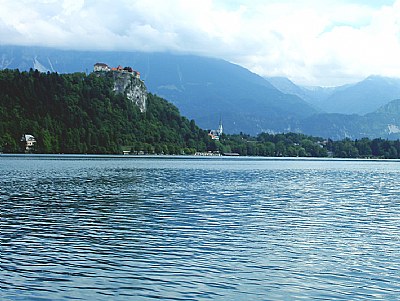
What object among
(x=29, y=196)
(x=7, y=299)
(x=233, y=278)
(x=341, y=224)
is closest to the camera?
(x=7, y=299)

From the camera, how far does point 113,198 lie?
6062 cm

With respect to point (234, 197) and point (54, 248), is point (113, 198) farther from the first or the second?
point (54, 248)

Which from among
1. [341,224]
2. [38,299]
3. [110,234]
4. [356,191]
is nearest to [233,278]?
[38,299]

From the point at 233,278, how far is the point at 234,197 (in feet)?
128

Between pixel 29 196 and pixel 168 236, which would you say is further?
pixel 29 196

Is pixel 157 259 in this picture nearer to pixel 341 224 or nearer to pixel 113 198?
pixel 341 224

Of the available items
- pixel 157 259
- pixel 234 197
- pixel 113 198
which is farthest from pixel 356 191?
pixel 157 259

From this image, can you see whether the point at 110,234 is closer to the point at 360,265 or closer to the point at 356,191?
the point at 360,265

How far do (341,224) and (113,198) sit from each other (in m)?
25.5

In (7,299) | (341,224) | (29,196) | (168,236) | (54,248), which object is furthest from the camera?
(29,196)

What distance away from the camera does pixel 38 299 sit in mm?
21844

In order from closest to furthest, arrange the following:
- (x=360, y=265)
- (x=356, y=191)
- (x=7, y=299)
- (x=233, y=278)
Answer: (x=7, y=299), (x=233, y=278), (x=360, y=265), (x=356, y=191)

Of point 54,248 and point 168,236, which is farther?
point 168,236

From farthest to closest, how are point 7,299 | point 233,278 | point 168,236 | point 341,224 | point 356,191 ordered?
point 356,191, point 341,224, point 168,236, point 233,278, point 7,299
